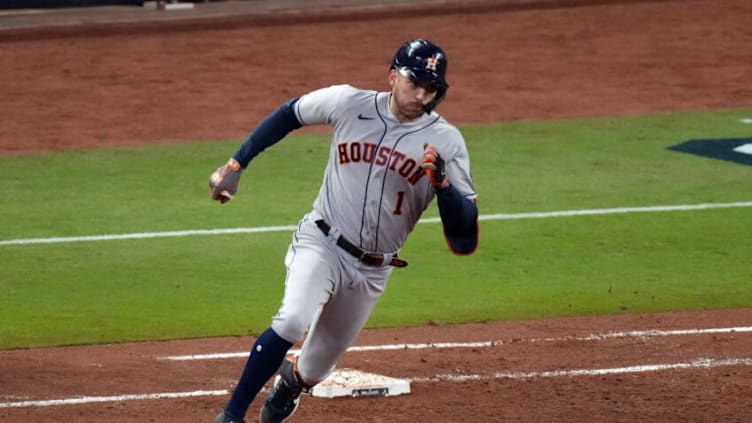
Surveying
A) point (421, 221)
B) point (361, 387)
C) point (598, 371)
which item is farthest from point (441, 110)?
point (361, 387)

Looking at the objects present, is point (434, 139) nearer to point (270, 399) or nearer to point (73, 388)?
point (270, 399)

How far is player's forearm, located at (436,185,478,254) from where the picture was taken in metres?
5.74

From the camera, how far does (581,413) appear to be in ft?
22.7

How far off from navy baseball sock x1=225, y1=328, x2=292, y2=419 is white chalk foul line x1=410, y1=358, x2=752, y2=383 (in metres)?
1.67

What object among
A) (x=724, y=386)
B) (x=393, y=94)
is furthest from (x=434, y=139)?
(x=724, y=386)

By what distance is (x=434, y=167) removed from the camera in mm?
5562

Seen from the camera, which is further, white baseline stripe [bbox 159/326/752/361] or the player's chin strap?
white baseline stripe [bbox 159/326/752/361]

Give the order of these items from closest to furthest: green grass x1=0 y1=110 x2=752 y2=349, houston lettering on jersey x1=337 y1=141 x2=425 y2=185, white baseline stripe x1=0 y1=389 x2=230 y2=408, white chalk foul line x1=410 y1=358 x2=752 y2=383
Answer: houston lettering on jersey x1=337 y1=141 x2=425 y2=185 < white baseline stripe x1=0 y1=389 x2=230 y2=408 < white chalk foul line x1=410 y1=358 x2=752 y2=383 < green grass x1=0 y1=110 x2=752 y2=349

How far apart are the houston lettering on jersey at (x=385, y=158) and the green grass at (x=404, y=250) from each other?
2743 millimetres

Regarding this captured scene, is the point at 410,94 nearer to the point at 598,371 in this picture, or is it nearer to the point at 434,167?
the point at 434,167

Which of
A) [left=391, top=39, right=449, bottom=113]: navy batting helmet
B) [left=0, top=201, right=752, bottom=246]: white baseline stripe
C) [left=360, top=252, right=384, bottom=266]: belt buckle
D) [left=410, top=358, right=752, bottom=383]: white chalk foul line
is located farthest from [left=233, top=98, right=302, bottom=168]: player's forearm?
[left=0, top=201, right=752, bottom=246]: white baseline stripe

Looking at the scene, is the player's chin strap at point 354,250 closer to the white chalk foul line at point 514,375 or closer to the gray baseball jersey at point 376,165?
the gray baseball jersey at point 376,165

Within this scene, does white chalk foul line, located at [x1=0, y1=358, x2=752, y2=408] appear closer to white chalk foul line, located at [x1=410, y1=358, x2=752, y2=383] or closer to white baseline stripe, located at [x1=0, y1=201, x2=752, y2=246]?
white chalk foul line, located at [x1=410, y1=358, x2=752, y2=383]

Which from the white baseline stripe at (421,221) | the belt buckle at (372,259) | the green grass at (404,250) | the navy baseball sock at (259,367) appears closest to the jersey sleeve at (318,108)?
the belt buckle at (372,259)
